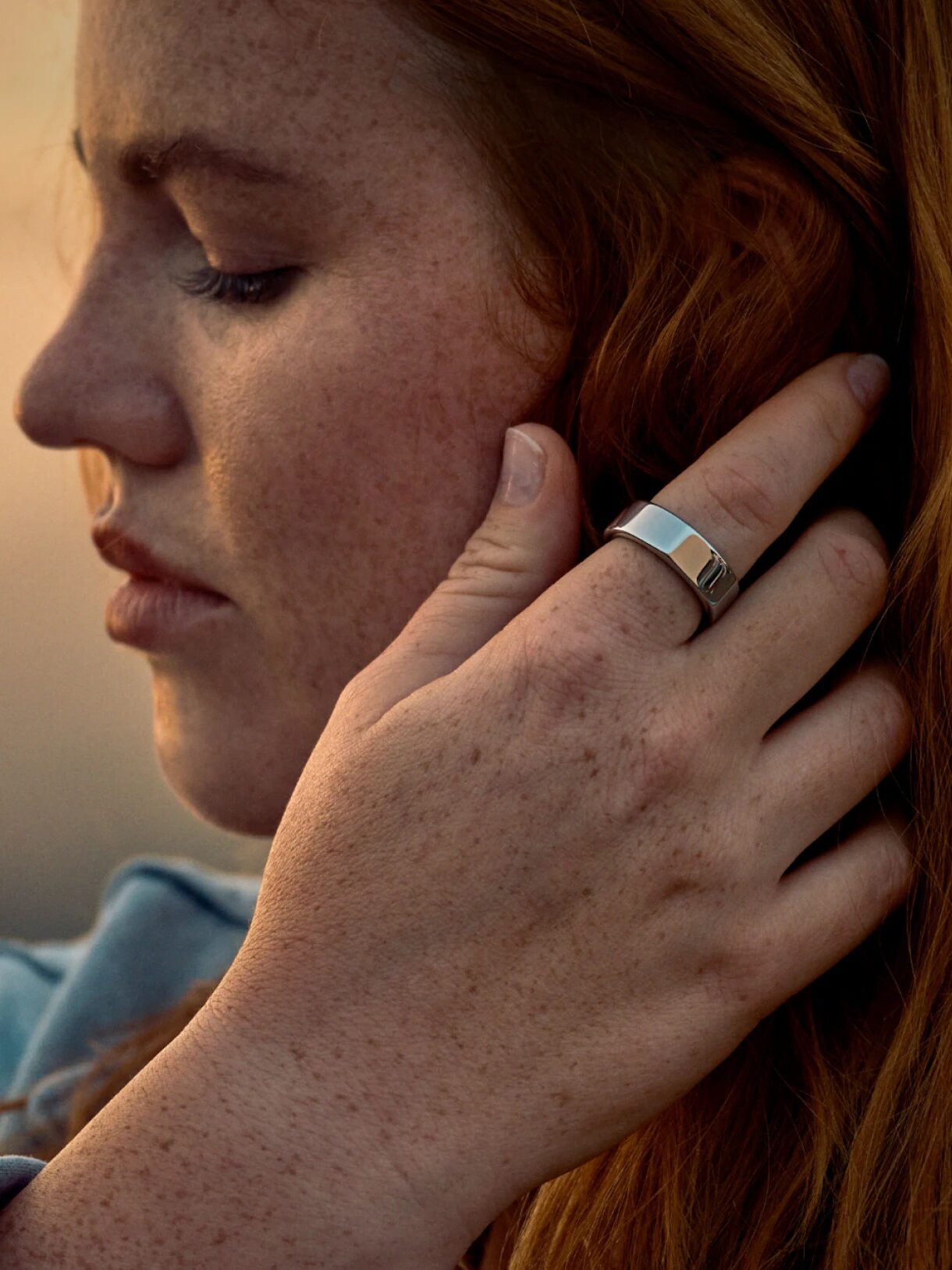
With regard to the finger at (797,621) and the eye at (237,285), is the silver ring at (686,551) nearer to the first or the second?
the finger at (797,621)

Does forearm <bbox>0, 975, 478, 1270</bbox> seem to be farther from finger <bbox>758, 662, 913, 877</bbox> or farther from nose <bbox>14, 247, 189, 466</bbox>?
nose <bbox>14, 247, 189, 466</bbox>

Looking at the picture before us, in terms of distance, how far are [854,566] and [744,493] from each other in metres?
0.11

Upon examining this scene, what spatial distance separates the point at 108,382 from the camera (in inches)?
45.4

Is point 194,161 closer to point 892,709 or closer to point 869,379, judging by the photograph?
point 869,379

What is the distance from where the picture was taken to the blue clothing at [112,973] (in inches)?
65.4

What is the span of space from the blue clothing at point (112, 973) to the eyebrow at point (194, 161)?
1.03m

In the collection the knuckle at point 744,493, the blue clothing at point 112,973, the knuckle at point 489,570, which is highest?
the knuckle at point 489,570

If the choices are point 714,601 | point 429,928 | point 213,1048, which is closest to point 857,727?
point 714,601

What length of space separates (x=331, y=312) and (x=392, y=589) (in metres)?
0.23

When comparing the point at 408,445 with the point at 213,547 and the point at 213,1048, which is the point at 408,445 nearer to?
the point at 213,547

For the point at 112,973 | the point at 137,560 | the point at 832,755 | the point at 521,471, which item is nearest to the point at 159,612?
the point at 137,560

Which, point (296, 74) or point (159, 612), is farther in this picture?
point (159, 612)

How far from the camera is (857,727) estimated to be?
968mm

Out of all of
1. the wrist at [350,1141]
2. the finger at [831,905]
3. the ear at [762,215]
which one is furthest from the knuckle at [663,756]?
the ear at [762,215]
